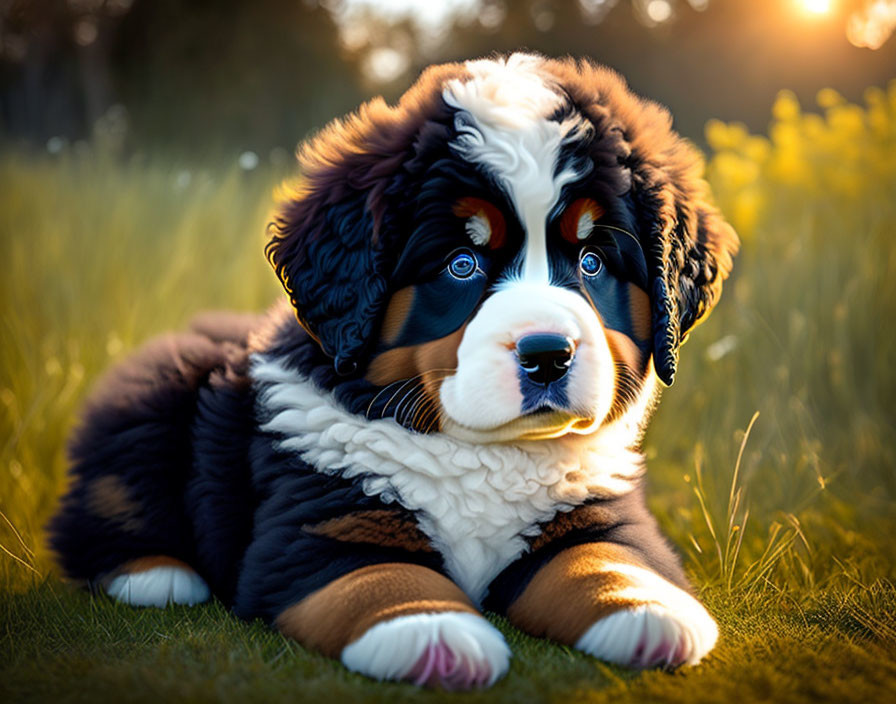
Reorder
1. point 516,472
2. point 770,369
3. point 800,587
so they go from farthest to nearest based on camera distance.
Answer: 1. point 770,369
2. point 800,587
3. point 516,472

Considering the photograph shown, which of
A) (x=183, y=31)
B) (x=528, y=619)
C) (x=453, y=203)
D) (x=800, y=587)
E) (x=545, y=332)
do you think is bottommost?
(x=800, y=587)

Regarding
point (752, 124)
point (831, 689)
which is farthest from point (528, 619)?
point (752, 124)

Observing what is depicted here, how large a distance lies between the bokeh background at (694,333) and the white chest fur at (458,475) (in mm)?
274

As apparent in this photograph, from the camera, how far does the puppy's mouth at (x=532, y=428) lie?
2285mm

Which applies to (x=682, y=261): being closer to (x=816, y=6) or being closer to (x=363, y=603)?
(x=363, y=603)

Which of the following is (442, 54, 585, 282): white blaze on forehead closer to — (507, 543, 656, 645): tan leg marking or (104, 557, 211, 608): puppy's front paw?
(507, 543, 656, 645): tan leg marking

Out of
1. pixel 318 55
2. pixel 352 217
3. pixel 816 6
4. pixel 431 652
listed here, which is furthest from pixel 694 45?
pixel 431 652

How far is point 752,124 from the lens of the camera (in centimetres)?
727

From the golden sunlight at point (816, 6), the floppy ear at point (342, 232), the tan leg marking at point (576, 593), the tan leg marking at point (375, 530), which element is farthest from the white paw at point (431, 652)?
the golden sunlight at point (816, 6)

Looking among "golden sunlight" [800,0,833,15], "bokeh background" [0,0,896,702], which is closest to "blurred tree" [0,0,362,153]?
"bokeh background" [0,0,896,702]

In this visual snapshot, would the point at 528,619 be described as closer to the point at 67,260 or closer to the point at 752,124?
the point at 67,260

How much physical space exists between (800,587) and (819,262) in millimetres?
2628

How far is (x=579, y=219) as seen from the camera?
239 centimetres

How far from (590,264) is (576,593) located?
33.9 inches
